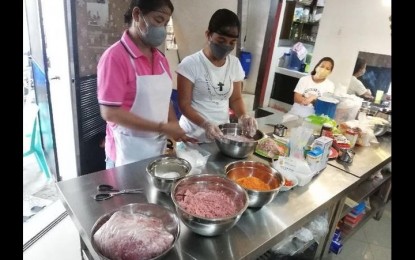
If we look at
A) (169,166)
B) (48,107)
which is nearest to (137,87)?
(169,166)

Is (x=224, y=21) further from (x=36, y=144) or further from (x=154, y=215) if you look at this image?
(x=36, y=144)

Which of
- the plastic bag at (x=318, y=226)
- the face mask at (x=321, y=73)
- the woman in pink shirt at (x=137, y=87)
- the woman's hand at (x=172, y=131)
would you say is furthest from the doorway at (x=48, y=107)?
the face mask at (x=321, y=73)

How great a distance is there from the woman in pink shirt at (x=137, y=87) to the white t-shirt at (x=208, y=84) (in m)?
0.26

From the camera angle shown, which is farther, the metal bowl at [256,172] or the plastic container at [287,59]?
the plastic container at [287,59]

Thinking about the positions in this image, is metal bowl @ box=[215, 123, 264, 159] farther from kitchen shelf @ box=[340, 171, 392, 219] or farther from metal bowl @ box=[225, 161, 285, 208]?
kitchen shelf @ box=[340, 171, 392, 219]

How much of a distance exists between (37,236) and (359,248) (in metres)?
2.69

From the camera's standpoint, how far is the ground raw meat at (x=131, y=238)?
84 cm

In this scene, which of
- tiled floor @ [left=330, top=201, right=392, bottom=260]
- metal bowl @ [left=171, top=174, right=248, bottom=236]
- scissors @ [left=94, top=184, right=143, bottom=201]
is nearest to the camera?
metal bowl @ [left=171, top=174, right=248, bottom=236]

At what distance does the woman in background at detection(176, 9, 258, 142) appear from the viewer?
1737 millimetres

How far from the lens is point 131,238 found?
0.87 metres

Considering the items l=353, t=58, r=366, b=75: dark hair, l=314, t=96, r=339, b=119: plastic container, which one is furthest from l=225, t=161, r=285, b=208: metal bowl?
l=353, t=58, r=366, b=75: dark hair

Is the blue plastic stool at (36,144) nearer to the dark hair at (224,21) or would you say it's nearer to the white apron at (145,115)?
the white apron at (145,115)

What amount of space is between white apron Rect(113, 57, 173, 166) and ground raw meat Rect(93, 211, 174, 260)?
679mm
